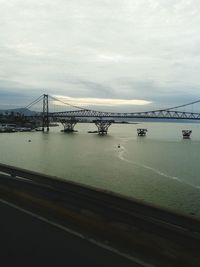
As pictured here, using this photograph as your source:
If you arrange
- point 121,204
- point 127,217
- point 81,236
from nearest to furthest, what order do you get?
point 81,236, point 127,217, point 121,204

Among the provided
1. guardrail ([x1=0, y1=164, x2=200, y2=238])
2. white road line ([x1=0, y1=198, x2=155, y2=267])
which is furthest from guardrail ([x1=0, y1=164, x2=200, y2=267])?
white road line ([x1=0, y1=198, x2=155, y2=267])

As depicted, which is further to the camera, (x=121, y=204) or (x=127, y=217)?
(x=121, y=204)

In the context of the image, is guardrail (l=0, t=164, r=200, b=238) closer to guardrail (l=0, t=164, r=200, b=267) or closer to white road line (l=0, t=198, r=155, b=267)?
guardrail (l=0, t=164, r=200, b=267)

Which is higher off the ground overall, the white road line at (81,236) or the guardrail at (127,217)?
the guardrail at (127,217)

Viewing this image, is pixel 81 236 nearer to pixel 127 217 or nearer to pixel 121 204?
pixel 127 217

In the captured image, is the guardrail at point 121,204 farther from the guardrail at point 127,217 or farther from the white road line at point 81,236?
the white road line at point 81,236

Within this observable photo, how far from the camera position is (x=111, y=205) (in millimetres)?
10461

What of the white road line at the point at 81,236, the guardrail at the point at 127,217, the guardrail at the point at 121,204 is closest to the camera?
the white road line at the point at 81,236

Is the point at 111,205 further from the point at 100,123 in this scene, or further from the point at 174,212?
the point at 100,123

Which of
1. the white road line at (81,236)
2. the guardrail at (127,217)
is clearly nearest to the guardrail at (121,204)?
the guardrail at (127,217)

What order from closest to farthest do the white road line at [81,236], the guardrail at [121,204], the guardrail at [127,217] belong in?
the white road line at [81,236]
the guardrail at [127,217]
the guardrail at [121,204]

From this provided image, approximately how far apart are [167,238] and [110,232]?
140cm

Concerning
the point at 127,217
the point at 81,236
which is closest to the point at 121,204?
the point at 127,217

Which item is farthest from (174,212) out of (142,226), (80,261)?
(80,261)
